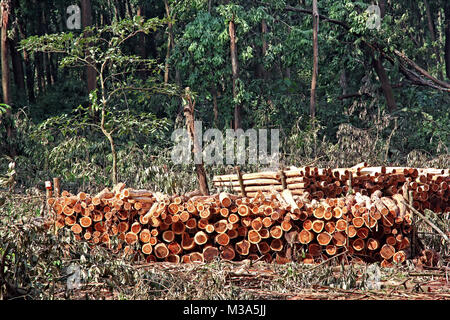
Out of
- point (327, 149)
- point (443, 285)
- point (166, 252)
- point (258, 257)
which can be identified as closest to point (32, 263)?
point (166, 252)

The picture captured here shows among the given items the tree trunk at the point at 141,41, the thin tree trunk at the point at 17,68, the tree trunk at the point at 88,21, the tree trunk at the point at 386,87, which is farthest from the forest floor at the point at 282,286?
the tree trunk at the point at 141,41

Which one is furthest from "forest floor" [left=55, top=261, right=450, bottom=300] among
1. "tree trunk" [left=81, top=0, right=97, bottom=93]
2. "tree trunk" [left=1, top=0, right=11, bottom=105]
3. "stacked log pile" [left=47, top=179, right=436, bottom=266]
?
"tree trunk" [left=81, top=0, right=97, bottom=93]

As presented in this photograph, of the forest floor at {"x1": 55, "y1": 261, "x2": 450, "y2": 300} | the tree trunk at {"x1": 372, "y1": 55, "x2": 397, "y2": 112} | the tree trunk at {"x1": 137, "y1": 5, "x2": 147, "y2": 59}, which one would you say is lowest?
the forest floor at {"x1": 55, "y1": 261, "x2": 450, "y2": 300}

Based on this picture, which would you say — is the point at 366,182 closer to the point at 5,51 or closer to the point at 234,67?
the point at 234,67

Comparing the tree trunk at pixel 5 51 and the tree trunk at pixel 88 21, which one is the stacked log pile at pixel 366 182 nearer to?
the tree trunk at pixel 5 51

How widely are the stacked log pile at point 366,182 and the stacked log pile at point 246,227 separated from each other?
2260 millimetres

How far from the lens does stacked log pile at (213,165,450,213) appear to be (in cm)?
1030

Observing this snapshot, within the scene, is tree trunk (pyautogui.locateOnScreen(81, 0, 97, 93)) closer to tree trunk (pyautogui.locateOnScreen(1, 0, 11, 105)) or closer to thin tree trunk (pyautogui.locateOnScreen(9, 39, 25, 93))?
tree trunk (pyautogui.locateOnScreen(1, 0, 11, 105))
